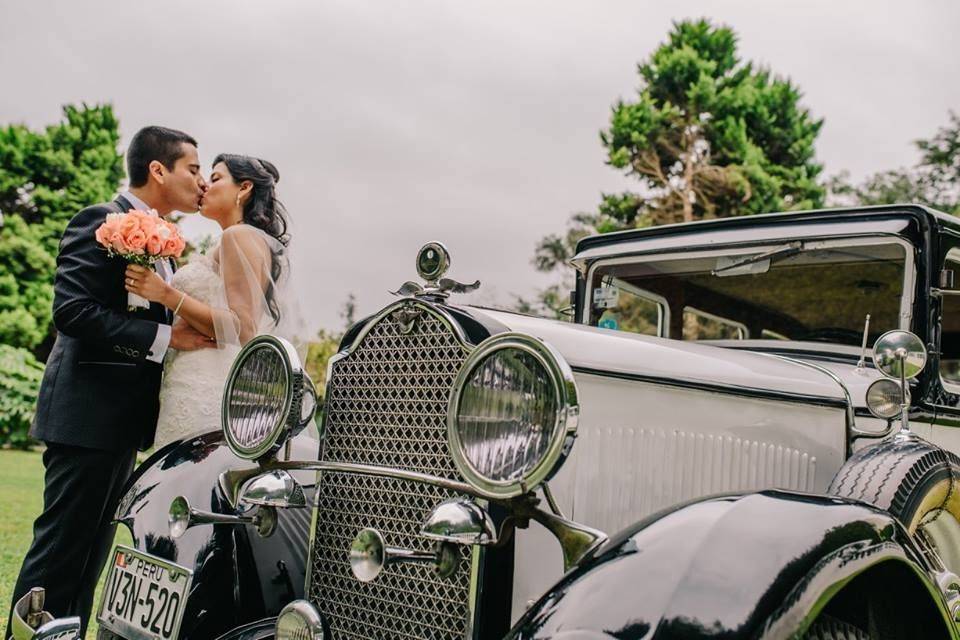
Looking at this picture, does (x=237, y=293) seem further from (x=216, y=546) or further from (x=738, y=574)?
(x=738, y=574)

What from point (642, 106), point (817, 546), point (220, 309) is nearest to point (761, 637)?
point (817, 546)

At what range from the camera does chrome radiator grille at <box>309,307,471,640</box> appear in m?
2.02

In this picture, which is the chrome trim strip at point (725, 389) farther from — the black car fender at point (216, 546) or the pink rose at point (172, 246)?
the pink rose at point (172, 246)

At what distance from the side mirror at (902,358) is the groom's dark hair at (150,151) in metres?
2.72

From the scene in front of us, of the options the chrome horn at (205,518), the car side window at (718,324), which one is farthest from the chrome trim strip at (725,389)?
the car side window at (718,324)

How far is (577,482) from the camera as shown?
81.8 inches

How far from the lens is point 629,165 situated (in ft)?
74.9

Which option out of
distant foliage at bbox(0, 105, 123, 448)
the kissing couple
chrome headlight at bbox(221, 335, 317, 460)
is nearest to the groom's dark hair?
the kissing couple

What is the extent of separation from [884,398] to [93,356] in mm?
2693

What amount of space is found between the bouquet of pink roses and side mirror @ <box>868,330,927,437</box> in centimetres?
241

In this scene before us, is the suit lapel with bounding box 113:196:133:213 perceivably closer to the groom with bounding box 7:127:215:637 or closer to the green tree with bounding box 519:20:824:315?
the groom with bounding box 7:127:215:637

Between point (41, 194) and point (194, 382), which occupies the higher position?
point (41, 194)

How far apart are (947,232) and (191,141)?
295 centimetres

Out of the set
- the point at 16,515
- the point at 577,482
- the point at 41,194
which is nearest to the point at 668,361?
the point at 577,482
